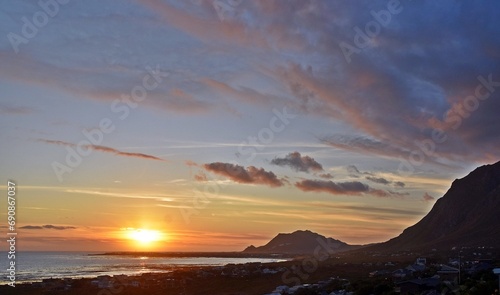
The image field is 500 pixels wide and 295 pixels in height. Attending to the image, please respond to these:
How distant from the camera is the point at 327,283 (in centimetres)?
4738

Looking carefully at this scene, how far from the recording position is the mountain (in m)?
130

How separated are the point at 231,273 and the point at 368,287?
3510 cm

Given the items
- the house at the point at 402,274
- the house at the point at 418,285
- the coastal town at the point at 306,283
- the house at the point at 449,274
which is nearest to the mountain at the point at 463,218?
Answer: the coastal town at the point at 306,283

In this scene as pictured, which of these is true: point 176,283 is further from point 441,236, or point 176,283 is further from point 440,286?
point 441,236

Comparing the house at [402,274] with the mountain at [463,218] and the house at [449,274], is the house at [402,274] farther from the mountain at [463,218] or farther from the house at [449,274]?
the mountain at [463,218]

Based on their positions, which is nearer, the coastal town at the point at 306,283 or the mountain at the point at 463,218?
the coastal town at the point at 306,283

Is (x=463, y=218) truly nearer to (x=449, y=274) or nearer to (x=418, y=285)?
(x=449, y=274)

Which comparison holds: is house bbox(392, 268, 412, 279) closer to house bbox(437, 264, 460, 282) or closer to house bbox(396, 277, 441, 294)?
house bbox(437, 264, 460, 282)

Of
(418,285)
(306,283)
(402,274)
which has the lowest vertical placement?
(306,283)

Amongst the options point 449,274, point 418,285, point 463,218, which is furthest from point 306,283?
point 463,218

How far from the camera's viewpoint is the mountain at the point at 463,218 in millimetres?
130250

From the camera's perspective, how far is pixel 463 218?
513ft

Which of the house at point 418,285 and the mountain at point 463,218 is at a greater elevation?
the mountain at point 463,218

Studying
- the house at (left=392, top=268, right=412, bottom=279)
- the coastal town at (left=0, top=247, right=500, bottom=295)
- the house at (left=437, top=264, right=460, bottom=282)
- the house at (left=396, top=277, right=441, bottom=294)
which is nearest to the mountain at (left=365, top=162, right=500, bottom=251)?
the coastal town at (left=0, top=247, right=500, bottom=295)
